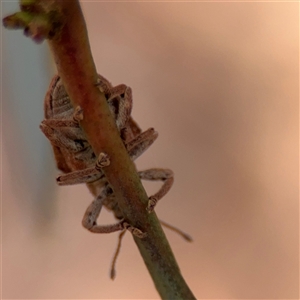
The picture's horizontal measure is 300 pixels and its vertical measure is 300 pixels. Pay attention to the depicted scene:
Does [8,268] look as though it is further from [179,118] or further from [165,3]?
[165,3]

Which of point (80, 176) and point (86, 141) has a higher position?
point (86, 141)

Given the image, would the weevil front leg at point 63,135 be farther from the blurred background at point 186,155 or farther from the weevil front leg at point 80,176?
the blurred background at point 186,155

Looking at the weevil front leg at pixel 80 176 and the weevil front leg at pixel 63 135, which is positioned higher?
the weevil front leg at pixel 63 135

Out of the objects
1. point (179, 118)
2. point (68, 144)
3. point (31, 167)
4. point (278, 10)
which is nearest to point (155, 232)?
point (68, 144)

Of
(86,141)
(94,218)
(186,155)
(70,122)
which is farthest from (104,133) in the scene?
(186,155)

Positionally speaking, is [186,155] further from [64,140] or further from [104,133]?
[104,133]

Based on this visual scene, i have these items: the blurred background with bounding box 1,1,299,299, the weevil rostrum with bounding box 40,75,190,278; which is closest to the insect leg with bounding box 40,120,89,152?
the weevil rostrum with bounding box 40,75,190,278

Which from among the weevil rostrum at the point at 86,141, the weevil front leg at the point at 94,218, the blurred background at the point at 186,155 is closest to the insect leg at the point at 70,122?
the weevil rostrum at the point at 86,141

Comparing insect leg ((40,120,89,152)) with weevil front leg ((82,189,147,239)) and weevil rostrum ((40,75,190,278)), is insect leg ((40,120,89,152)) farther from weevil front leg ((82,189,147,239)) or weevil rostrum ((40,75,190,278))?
weevil front leg ((82,189,147,239))
